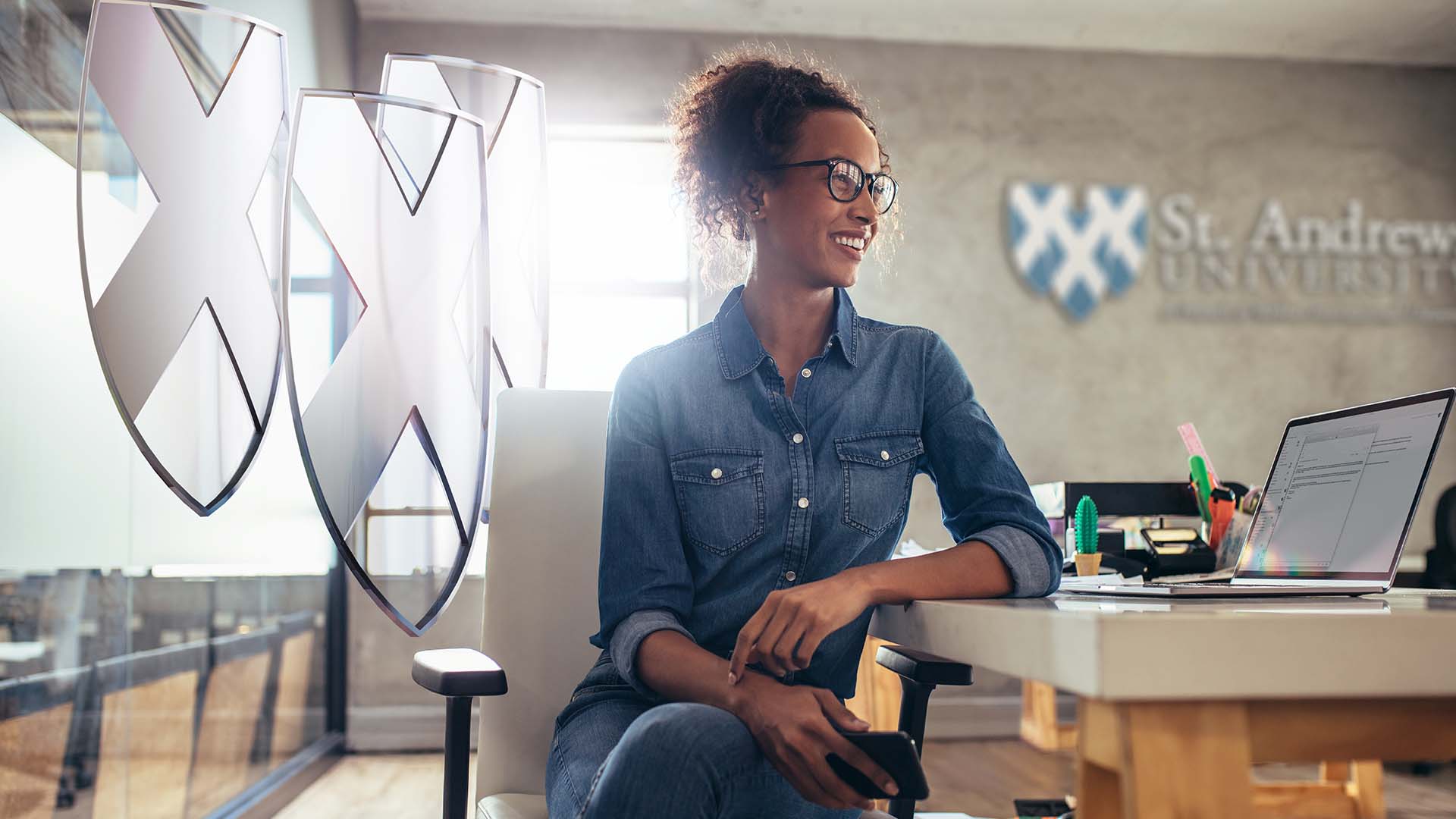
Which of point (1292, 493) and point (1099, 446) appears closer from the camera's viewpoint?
point (1292, 493)

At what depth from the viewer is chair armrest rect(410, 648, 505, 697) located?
3.45 ft

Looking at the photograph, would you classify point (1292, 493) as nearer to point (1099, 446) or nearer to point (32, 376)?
point (32, 376)

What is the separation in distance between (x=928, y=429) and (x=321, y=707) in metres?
3.26

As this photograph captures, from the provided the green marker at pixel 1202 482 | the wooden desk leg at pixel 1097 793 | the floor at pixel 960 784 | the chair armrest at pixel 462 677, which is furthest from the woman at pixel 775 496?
the floor at pixel 960 784

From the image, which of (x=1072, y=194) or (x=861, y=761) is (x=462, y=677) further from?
(x=1072, y=194)

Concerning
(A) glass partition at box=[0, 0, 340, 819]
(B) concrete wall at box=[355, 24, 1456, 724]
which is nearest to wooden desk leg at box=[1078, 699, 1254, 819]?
(A) glass partition at box=[0, 0, 340, 819]

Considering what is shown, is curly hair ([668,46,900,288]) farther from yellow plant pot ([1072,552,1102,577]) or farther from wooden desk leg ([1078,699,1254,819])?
wooden desk leg ([1078,699,1254,819])

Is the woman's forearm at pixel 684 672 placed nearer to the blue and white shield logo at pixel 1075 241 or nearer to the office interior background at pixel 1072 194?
the office interior background at pixel 1072 194

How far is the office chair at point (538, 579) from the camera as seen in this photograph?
1.32 m

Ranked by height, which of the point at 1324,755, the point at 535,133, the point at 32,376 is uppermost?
the point at 535,133

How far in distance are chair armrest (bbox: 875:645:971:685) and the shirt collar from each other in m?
0.35

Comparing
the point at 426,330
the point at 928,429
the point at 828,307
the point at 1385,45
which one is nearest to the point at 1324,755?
the point at 928,429

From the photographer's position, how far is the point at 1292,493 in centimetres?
130

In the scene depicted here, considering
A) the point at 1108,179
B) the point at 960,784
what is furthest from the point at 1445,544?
the point at 960,784
